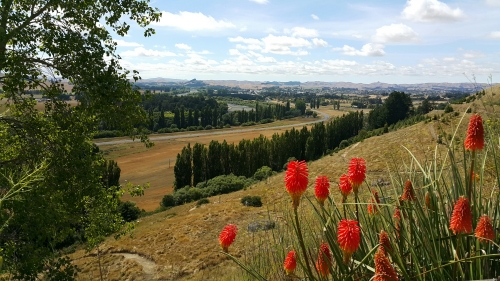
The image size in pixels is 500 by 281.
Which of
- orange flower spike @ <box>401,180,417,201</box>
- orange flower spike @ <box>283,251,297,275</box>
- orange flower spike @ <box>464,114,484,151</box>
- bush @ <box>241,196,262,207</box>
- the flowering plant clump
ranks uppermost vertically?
orange flower spike @ <box>464,114,484,151</box>

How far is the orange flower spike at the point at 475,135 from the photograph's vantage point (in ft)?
6.61

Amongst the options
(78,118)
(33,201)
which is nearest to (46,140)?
(78,118)

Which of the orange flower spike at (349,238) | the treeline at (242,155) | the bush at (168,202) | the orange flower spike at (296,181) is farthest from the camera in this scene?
the treeline at (242,155)

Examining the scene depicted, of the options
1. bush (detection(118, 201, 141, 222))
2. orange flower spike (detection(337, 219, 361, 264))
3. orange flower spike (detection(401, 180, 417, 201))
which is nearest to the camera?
orange flower spike (detection(337, 219, 361, 264))

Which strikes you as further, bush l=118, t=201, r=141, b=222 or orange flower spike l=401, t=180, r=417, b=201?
bush l=118, t=201, r=141, b=222

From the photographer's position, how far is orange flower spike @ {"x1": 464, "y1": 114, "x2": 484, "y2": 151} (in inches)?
79.3

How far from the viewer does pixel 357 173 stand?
2.63m

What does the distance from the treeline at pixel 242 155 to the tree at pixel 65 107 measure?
155ft

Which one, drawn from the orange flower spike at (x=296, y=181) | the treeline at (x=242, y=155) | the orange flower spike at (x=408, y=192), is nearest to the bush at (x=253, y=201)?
the treeline at (x=242, y=155)

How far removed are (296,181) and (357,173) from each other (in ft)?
2.15

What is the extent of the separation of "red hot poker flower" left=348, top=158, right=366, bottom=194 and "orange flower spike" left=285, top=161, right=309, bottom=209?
1.83 feet

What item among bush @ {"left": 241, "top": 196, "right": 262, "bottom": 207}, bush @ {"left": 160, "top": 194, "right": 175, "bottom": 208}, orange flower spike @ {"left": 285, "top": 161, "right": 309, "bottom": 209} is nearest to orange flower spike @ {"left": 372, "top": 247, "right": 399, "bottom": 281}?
orange flower spike @ {"left": 285, "top": 161, "right": 309, "bottom": 209}

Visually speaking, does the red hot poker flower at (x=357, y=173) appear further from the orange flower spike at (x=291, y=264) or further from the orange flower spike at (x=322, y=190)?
the orange flower spike at (x=291, y=264)

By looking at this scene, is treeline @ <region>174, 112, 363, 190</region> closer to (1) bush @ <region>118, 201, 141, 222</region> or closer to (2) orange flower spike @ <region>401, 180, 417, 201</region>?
(1) bush @ <region>118, 201, 141, 222</region>
